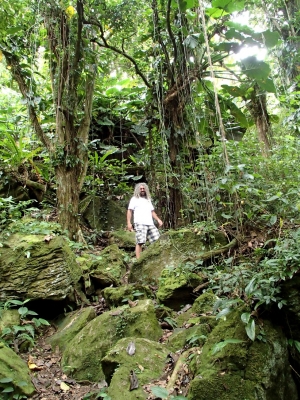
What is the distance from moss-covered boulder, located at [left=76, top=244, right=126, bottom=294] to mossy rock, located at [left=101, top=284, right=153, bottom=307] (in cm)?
63

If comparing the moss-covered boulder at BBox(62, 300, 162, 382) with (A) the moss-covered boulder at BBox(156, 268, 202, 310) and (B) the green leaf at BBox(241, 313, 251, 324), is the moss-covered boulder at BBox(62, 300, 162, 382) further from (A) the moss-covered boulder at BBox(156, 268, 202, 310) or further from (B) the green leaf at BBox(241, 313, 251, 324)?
(B) the green leaf at BBox(241, 313, 251, 324)

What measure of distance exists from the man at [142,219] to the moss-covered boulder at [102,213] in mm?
1968

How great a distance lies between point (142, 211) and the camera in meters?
5.62

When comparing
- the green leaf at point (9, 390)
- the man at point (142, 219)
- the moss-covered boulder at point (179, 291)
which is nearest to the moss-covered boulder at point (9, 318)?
the green leaf at point (9, 390)

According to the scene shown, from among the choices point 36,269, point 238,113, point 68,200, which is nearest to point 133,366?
point 36,269

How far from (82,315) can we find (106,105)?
658cm

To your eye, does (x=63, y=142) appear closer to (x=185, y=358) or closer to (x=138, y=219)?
(x=138, y=219)

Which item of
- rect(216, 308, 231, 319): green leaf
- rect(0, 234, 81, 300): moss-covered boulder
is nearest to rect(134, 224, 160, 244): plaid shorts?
rect(0, 234, 81, 300): moss-covered boulder

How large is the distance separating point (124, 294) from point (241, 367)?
189 centimetres

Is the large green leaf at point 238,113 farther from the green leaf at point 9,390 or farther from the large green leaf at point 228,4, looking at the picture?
the green leaf at point 9,390

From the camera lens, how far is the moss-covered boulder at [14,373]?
2.53m

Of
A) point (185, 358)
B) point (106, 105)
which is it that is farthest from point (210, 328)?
point (106, 105)

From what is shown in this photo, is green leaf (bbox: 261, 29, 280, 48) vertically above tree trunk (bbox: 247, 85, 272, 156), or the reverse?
green leaf (bbox: 261, 29, 280, 48)

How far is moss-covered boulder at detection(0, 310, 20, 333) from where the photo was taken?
3380 mm
